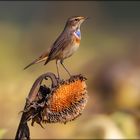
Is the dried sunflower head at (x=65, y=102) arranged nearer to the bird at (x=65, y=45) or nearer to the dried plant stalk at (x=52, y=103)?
the dried plant stalk at (x=52, y=103)

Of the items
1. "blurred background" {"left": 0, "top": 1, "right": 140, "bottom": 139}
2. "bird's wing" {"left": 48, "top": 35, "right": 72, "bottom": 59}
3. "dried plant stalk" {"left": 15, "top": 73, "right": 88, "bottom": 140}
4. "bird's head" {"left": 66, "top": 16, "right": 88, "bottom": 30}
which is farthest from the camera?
"blurred background" {"left": 0, "top": 1, "right": 140, "bottom": 139}

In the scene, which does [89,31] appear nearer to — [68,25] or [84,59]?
[84,59]

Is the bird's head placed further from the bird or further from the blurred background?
the blurred background

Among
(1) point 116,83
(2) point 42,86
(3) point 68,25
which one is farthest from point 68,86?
(1) point 116,83

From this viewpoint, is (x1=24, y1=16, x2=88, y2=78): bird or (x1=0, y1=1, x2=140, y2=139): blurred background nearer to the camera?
(x1=24, y1=16, x2=88, y2=78): bird

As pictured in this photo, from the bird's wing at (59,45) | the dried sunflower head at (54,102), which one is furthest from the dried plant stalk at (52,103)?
the bird's wing at (59,45)

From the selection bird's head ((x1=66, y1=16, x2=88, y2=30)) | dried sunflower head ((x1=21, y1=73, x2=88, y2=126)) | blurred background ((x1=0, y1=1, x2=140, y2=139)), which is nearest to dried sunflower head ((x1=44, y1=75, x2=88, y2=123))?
dried sunflower head ((x1=21, y1=73, x2=88, y2=126))
